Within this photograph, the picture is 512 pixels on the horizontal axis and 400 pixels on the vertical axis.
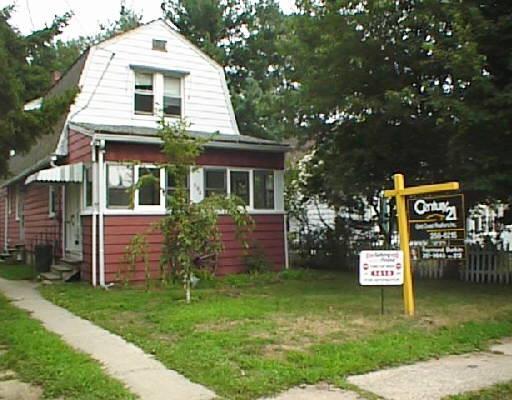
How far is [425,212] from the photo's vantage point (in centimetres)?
934

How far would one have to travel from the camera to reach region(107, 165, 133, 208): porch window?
13383 millimetres

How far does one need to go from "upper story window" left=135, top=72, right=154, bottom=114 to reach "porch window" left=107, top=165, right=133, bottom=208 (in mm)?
3177

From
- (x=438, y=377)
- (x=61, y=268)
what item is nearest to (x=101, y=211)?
(x=61, y=268)

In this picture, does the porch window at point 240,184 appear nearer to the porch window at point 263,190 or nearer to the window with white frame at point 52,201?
the porch window at point 263,190

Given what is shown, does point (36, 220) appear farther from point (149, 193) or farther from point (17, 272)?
point (149, 193)

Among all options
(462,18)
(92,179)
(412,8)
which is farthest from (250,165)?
(462,18)

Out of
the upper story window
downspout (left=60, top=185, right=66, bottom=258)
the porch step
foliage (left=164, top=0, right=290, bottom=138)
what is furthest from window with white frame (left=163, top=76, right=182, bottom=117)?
foliage (left=164, top=0, right=290, bottom=138)

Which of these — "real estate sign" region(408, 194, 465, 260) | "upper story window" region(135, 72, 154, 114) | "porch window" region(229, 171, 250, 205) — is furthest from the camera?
"upper story window" region(135, 72, 154, 114)

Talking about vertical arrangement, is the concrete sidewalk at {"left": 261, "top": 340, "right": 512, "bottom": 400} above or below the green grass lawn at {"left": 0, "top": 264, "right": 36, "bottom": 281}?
below

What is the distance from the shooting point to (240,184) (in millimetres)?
15289

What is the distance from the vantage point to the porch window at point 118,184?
13383 millimetres

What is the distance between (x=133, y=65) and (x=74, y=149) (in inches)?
120

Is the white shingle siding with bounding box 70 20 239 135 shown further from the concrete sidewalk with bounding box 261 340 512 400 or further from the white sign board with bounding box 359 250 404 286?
the concrete sidewalk with bounding box 261 340 512 400

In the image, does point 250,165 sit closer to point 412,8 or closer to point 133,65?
point 133,65
